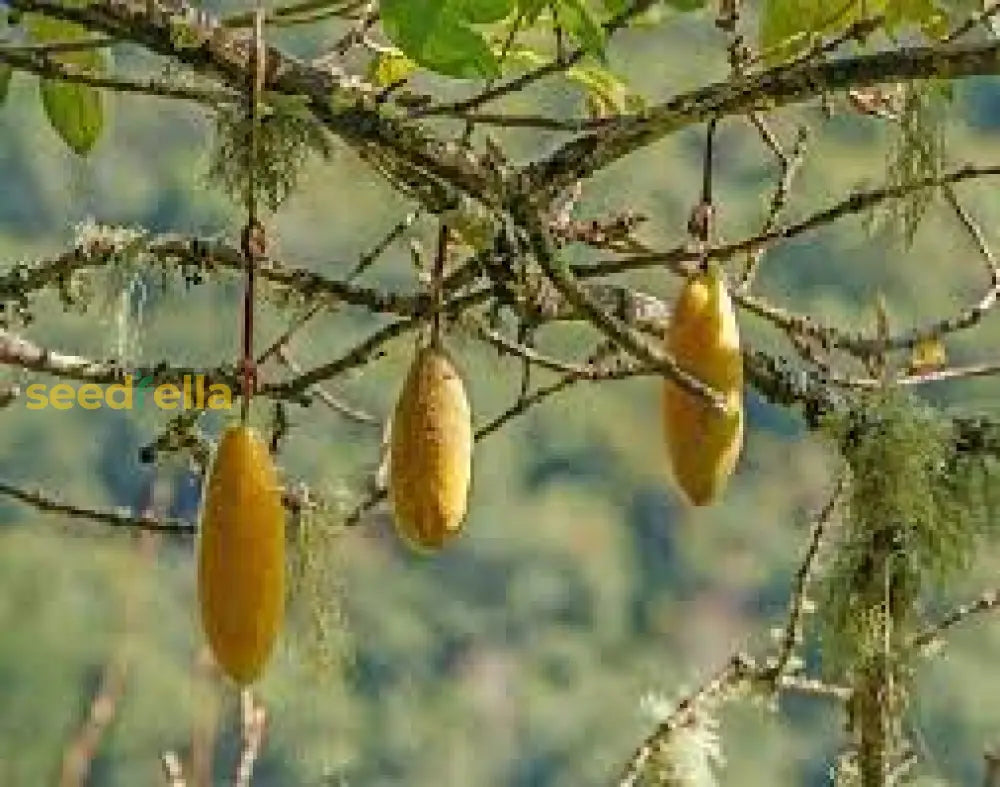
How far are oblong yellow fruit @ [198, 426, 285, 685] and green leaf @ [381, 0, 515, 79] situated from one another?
14 centimetres

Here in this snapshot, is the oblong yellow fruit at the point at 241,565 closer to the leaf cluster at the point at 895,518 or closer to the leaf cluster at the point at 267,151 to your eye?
the leaf cluster at the point at 267,151

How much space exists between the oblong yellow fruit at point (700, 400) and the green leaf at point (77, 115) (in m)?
0.33

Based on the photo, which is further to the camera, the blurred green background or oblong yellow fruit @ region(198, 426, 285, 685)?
the blurred green background

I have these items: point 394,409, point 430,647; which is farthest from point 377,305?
point 430,647

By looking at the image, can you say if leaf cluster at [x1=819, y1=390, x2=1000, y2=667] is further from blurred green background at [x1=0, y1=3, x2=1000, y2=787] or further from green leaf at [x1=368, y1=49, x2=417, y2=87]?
blurred green background at [x1=0, y1=3, x2=1000, y2=787]

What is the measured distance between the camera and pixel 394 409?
89 centimetres

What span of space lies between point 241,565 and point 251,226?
12cm

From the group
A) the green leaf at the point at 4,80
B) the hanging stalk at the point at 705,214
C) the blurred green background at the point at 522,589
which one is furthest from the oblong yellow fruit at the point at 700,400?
the blurred green background at the point at 522,589

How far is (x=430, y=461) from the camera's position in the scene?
85 cm

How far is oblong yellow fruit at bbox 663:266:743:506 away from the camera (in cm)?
86

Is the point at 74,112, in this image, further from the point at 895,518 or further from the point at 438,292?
the point at 895,518

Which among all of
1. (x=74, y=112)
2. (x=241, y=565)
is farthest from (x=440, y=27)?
(x=74, y=112)

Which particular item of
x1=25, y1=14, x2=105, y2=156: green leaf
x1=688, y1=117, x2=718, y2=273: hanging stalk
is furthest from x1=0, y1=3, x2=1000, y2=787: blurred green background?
x1=688, y1=117, x2=718, y2=273: hanging stalk

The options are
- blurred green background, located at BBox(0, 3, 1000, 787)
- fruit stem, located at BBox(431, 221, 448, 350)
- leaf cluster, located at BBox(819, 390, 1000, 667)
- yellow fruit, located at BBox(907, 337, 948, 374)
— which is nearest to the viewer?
fruit stem, located at BBox(431, 221, 448, 350)
